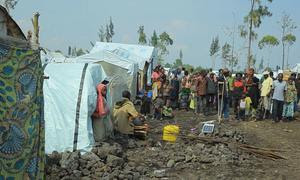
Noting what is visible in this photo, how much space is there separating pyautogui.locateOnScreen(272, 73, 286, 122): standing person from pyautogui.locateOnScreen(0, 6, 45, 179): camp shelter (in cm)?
1094

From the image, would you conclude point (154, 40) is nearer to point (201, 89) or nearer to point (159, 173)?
point (201, 89)

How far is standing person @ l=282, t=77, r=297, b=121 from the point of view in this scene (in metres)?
14.4

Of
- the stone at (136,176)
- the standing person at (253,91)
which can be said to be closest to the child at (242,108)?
the standing person at (253,91)

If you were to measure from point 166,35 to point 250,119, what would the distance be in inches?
1113

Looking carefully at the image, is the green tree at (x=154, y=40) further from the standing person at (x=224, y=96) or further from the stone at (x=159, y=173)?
the stone at (x=159, y=173)

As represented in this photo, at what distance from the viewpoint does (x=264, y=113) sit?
15109 mm

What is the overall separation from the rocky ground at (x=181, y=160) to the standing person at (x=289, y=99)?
10.2 feet

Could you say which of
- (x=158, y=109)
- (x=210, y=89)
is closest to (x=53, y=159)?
(x=158, y=109)

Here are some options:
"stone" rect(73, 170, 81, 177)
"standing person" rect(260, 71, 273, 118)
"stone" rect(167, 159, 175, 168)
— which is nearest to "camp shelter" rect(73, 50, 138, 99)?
"standing person" rect(260, 71, 273, 118)

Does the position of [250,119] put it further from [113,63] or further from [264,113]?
[113,63]

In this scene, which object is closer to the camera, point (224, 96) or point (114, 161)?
point (114, 161)

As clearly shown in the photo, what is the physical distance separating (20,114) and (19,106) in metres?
0.08

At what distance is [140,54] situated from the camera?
2273 centimetres

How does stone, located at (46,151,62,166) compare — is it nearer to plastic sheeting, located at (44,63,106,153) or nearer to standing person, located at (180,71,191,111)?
plastic sheeting, located at (44,63,106,153)
